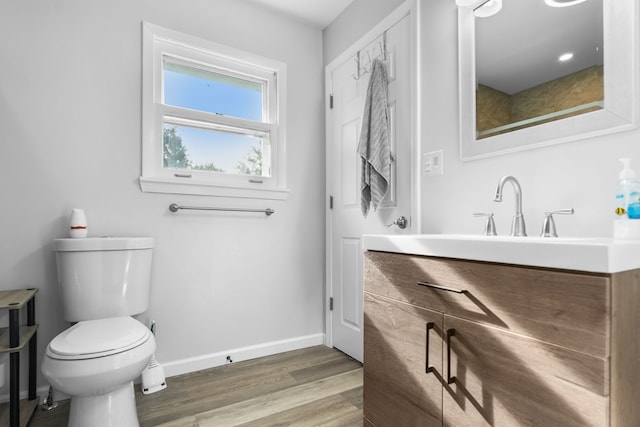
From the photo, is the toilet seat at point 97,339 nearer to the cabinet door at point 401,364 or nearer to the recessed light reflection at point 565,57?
the cabinet door at point 401,364

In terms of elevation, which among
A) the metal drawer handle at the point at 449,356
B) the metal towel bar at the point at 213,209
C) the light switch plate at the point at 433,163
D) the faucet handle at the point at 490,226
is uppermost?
the light switch plate at the point at 433,163

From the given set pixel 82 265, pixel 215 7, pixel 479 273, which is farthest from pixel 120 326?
pixel 215 7

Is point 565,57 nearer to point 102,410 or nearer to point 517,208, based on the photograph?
point 517,208

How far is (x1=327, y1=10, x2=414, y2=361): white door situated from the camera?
1.82 meters

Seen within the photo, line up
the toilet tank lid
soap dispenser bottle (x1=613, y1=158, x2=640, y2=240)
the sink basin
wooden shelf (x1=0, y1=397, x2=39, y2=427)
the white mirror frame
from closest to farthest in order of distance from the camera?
the sink basin
soap dispenser bottle (x1=613, y1=158, x2=640, y2=240)
the white mirror frame
wooden shelf (x1=0, y1=397, x2=39, y2=427)
the toilet tank lid

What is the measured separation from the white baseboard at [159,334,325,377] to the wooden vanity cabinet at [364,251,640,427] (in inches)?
45.3

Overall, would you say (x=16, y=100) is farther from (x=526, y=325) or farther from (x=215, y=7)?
(x=526, y=325)

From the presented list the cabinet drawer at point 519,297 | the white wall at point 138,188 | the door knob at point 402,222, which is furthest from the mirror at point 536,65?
the white wall at point 138,188

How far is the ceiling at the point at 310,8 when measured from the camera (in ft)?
7.32

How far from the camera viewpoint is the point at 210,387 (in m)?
1.83

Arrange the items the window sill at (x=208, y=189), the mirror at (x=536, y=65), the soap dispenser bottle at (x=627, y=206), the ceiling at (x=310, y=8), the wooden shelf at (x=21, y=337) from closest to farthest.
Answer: the soap dispenser bottle at (x=627, y=206), the mirror at (x=536, y=65), the wooden shelf at (x=21, y=337), the window sill at (x=208, y=189), the ceiling at (x=310, y=8)

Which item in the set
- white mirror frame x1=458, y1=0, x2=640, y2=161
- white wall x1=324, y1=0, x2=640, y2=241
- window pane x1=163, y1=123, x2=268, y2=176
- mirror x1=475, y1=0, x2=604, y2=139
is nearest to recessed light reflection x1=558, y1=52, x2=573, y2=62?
mirror x1=475, y1=0, x2=604, y2=139

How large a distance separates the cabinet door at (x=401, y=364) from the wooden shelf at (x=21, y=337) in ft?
4.29

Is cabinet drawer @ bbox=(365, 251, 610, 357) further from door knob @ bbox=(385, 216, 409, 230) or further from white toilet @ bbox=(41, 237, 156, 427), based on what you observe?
white toilet @ bbox=(41, 237, 156, 427)
